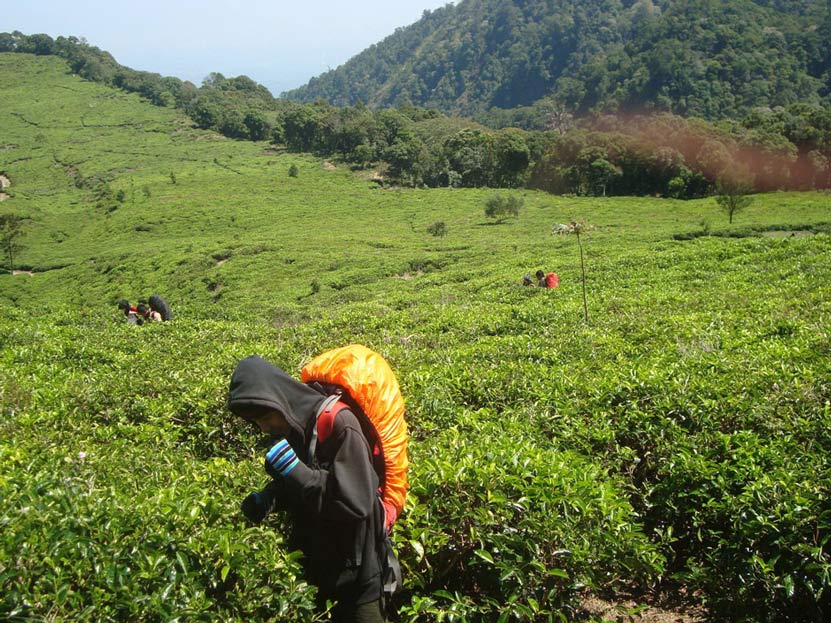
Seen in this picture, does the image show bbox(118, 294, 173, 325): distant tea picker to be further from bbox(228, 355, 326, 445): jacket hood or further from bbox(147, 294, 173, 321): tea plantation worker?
bbox(228, 355, 326, 445): jacket hood

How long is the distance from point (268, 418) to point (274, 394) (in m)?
0.13

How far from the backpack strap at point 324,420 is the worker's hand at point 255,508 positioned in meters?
0.34

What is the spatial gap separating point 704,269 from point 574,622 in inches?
648

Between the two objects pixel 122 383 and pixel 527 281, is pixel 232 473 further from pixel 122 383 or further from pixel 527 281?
pixel 527 281

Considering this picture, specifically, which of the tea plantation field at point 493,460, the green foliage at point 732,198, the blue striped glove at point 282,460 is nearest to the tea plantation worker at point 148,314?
the tea plantation field at point 493,460

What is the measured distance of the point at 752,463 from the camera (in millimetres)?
3592

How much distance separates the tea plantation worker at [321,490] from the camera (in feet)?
7.72

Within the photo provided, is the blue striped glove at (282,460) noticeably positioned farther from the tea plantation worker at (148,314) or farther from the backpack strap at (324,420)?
the tea plantation worker at (148,314)

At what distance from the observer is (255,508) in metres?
2.57

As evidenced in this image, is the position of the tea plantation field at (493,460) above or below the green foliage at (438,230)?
below

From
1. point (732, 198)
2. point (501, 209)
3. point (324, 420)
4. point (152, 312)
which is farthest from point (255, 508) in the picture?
point (501, 209)

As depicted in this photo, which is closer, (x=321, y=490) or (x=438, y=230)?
(x=321, y=490)

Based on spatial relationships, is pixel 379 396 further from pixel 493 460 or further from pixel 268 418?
pixel 493 460

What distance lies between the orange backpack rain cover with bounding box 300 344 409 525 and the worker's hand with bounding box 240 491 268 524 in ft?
1.90
